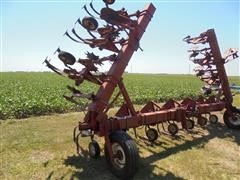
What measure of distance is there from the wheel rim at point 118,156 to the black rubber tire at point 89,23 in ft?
7.39

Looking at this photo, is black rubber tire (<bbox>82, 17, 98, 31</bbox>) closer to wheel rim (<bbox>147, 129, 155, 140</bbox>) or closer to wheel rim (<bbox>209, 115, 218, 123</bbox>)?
wheel rim (<bbox>147, 129, 155, 140</bbox>)

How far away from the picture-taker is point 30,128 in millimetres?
8656

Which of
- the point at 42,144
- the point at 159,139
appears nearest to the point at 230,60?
the point at 159,139

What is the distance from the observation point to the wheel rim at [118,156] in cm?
518

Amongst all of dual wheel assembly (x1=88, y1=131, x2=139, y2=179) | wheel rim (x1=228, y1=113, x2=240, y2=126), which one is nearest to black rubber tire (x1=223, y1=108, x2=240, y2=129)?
wheel rim (x1=228, y1=113, x2=240, y2=126)

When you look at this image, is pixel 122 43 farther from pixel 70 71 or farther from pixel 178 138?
pixel 178 138

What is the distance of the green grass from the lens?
546 cm

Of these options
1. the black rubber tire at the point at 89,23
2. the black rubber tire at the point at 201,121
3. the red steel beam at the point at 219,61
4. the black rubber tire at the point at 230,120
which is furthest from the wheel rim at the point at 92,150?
the black rubber tire at the point at 230,120

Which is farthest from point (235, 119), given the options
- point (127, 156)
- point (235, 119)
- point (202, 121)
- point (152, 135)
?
point (127, 156)

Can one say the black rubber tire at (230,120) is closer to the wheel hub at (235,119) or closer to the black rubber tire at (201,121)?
the wheel hub at (235,119)

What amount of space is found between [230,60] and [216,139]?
9.03ft

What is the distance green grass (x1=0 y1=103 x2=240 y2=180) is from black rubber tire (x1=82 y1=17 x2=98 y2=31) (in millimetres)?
2711

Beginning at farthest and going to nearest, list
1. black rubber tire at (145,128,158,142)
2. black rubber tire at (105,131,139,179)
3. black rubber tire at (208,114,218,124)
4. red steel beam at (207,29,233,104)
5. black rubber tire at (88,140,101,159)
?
black rubber tire at (208,114,218,124) → red steel beam at (207,29,233,104) → black rubber tire at (145,128,158,142) → black rubber tire at (88,140,101,159) → black rubber tire at (105,131,139,179)

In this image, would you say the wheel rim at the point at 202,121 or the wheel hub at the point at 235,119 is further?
the wheel hub at the point at 235,119
